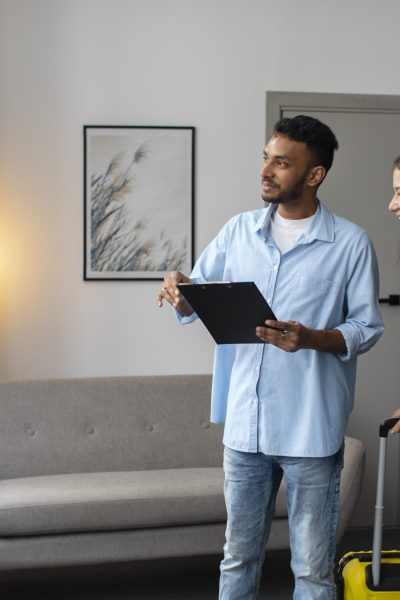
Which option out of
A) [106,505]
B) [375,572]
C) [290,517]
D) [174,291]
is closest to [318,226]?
[174,291]

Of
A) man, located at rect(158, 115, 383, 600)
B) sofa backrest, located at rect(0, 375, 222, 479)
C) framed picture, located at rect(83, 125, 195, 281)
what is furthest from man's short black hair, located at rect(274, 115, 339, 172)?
framed picture, located at rect(83, 125, 195, 281)

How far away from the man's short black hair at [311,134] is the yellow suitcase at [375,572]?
0.79 meters

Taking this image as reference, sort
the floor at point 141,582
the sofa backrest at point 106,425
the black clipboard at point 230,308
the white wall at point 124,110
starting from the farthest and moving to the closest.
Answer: the white wall at point 124,110 → the sofa backrest at point 106,425 → the floor at point 141,582 → the black clipboard at point 230,308

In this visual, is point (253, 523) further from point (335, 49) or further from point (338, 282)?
point (335, 49)

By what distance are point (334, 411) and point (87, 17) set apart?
8.86 feet

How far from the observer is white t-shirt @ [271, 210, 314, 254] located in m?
2.38

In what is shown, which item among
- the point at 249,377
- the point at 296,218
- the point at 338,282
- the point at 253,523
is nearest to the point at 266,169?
the point at 296,218

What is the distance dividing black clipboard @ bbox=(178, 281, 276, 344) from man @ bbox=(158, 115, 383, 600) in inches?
2.8

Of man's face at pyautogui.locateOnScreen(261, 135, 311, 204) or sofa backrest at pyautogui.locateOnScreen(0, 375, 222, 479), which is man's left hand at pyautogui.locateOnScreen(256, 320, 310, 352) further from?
sofa backrest at pyautogui.locateOnScreen(0, 375, 222, 479)

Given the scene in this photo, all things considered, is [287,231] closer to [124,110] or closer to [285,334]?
[285,334]

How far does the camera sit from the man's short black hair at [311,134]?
2.36 metres

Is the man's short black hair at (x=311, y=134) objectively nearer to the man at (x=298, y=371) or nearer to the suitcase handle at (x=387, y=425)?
the man at (x=298, y=371)

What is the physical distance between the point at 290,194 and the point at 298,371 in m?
0.49

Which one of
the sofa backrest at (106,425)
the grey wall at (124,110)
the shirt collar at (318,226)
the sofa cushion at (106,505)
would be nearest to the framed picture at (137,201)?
the grey wall at (124,110)
